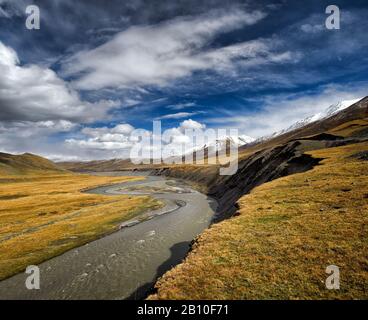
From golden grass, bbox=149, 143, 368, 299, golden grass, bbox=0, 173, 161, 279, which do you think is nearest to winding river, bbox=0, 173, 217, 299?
golden grass, bbox=0, 173, 161, 279

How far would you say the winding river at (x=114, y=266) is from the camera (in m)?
25.7

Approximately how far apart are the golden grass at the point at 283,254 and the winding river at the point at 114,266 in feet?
30.5

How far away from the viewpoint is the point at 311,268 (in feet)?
54.4

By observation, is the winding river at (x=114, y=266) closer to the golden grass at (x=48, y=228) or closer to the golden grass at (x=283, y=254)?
the golden grass at (x=48, y=228)

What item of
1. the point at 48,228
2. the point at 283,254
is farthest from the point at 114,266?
the point at 48,228

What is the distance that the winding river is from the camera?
2565cm

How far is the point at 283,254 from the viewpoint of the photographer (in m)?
19.0

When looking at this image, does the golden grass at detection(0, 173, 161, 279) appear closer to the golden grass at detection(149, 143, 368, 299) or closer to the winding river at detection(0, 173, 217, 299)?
the winding river at detection(0, 173, 217, 299)

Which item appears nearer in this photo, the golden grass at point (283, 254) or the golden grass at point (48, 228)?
the golden grass at point (283, 254)

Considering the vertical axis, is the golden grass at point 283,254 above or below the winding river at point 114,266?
above

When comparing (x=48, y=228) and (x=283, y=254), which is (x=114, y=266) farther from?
(x=48, y=228)

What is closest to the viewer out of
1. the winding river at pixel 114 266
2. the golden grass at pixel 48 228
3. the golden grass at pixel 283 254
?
the golden grass at pixel 283 254

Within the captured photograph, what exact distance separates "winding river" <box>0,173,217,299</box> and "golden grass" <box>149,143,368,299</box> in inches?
366

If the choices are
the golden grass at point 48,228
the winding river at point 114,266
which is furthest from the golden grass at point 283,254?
the golden grass at point 48,228
